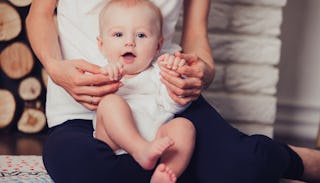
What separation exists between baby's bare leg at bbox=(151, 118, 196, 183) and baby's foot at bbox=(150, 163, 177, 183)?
3cm

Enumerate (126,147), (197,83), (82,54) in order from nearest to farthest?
(126,147)
(197,83)
(82,54)

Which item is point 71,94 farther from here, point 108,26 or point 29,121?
point 29,121

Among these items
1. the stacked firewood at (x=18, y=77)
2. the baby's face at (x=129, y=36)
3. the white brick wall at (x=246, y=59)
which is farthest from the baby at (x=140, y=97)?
the stacked firewood at (x=18, y=77)

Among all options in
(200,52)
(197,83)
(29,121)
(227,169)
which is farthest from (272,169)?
(29,121)

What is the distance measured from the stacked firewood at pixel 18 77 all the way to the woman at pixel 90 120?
2.25ft

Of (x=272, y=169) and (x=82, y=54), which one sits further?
(x=82, y=54)

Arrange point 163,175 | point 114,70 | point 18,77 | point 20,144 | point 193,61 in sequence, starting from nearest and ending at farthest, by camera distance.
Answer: point 163,175
point 114,70
point 193,61
point 20,144
point 18,77

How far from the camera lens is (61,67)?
4.02 ft

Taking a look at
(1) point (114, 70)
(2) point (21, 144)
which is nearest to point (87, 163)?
(1) point (114, 70)

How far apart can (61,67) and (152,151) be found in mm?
336

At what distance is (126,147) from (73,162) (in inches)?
4.5

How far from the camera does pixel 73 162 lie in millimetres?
1100

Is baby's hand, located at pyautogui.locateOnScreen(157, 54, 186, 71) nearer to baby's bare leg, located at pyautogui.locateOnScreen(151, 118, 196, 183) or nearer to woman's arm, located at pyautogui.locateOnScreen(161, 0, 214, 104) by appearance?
woman's arm, located at pyautogui.locateOnScreen(161, 0, 214, 104)

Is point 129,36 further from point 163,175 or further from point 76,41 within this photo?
point 163,175
